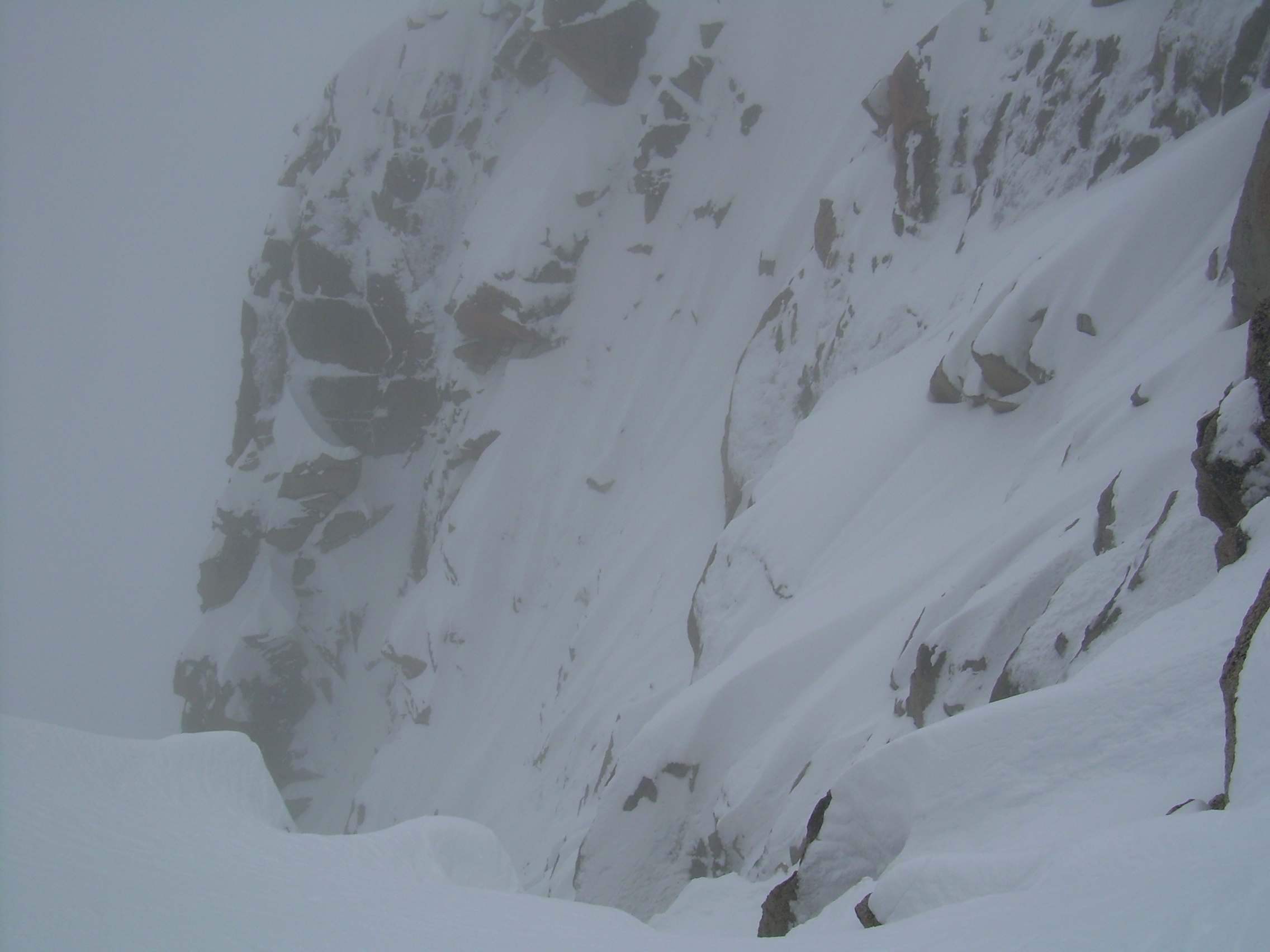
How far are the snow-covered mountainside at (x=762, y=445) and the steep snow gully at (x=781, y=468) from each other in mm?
76

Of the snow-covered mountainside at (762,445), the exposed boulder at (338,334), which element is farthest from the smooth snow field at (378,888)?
the exposed boulder at (338,334)

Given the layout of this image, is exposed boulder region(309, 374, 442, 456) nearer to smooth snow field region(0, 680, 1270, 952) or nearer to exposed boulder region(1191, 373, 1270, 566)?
smooth snow field region(0, 680, 1270, 952)

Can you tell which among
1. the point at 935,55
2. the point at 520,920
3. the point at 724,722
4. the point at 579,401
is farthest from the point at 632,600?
the point at 520,920

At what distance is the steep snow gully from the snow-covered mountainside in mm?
76

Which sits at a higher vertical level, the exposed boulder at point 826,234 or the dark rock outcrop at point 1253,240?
the exposed boulder at point 826,234

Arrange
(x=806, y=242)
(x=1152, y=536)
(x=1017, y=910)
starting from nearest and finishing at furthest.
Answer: (x=1017, y=910)
(x=1152, y=536)
(x=806, y=242)

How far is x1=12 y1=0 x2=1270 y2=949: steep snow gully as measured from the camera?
4.96m

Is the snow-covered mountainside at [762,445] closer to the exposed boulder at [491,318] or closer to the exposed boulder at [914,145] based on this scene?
the exposed boulder at [914,145]

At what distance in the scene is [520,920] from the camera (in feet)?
12.9

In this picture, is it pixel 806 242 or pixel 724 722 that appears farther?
pixel 806 242

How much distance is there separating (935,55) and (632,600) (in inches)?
640

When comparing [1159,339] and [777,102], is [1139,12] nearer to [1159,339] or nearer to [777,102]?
[1159,339]

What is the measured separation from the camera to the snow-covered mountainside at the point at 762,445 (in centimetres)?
586

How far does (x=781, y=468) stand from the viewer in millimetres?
16156
